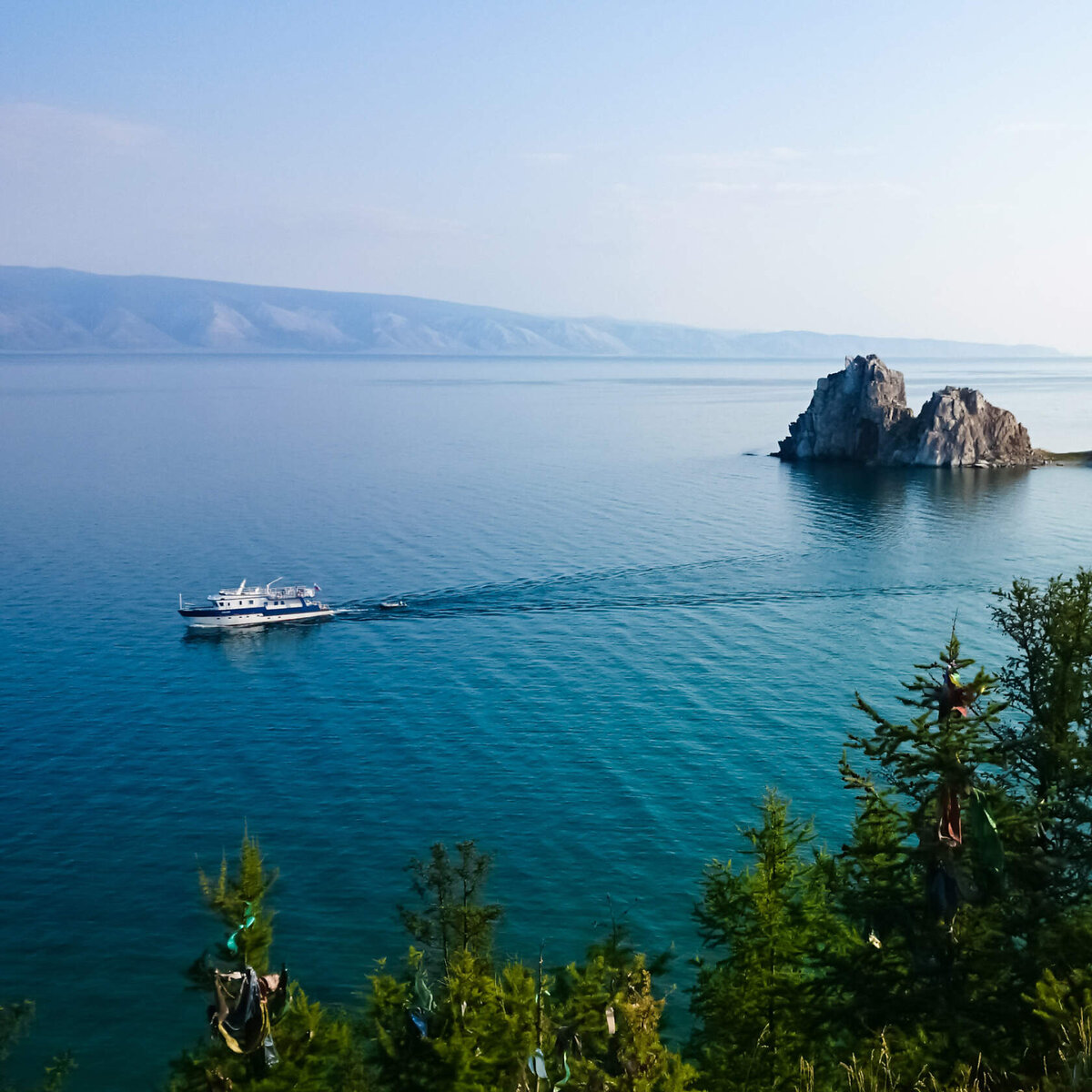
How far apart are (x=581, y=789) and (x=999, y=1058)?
116 ft

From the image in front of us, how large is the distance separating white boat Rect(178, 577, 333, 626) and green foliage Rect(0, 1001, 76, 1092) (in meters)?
48.9

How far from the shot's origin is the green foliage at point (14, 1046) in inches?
1344

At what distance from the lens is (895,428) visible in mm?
179125

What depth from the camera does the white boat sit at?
85.9 meters

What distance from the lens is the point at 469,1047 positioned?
26.0m

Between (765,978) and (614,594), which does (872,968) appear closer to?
(765,978)

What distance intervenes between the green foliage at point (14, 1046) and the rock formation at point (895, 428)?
16117 centimetres

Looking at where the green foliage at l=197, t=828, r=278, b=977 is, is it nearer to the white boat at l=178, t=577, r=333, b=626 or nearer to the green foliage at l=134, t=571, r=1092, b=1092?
the green foliage at l=134, t=571, r=1092, b=1092

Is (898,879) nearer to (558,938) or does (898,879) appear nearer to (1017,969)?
(1017,969)

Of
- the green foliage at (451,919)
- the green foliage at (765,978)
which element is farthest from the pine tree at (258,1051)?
the green foliage at (765,978)

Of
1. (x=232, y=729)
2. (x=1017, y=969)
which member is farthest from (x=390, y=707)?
(x=1017, y=969)

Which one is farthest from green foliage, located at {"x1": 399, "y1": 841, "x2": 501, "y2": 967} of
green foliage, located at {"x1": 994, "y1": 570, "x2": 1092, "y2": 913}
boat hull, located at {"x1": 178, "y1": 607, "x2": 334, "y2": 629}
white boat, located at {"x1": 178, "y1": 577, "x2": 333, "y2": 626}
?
white boat, located at {"x1": 178, "y1": 577, "x2": 333, "y2": 626}

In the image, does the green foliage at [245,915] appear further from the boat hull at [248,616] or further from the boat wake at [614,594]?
the boat hull at [248,616]

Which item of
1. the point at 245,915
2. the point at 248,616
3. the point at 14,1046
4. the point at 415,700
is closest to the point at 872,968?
the point at 245,915
